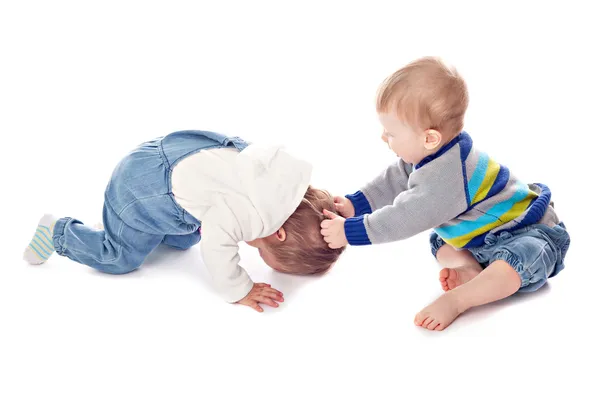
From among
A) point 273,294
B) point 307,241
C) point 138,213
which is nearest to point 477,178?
point 307,241

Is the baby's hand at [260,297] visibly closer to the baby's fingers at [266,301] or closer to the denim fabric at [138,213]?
the baby's fingers at [266,301]

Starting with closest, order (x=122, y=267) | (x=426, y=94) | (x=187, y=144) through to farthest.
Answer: (x=426, y=94), (x=187, y=144), (x=122, y=267)

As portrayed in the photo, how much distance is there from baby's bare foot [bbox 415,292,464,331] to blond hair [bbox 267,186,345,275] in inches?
13.0

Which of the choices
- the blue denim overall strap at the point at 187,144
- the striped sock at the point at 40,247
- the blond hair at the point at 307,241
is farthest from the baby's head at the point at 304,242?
the striped sock at the point at 40,247

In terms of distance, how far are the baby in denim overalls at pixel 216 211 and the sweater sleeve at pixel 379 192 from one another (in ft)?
0.61

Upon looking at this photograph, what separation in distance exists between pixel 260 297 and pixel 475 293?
616 mm

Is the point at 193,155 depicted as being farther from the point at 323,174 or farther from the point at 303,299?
the point at 323,174

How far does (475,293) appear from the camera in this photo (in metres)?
2.00

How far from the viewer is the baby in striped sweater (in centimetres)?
196

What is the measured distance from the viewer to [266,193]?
2.03m

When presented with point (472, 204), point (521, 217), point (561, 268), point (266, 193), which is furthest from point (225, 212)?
point (561, 268)

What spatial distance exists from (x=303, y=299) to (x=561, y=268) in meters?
0.78

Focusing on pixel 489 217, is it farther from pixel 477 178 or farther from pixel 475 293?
pixel 475 293

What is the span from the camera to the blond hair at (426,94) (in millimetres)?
1932
